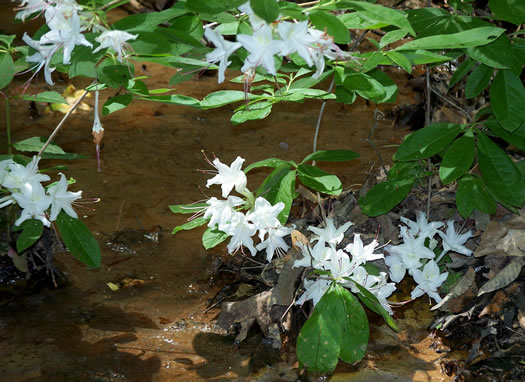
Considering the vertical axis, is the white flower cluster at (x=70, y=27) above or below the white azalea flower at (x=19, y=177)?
above

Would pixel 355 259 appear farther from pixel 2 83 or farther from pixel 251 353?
pixel 2 83

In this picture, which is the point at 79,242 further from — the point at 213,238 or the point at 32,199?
the point at 213,238

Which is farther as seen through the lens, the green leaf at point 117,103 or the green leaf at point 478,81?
the green leaf at point 478,81

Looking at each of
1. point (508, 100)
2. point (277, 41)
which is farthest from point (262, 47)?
point (508, 100)

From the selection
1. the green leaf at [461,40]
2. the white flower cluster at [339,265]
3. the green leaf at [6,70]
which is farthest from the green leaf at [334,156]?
the green leaf at [6,70]

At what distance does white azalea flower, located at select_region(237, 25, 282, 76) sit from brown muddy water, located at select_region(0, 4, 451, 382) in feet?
3.83

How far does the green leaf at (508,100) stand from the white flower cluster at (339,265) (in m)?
0.56

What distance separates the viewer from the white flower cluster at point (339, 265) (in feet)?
6.89

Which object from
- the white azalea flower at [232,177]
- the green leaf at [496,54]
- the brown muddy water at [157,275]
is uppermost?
the green leaf at [496,54]

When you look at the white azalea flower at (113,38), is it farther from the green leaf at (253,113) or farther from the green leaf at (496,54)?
the green leaf at (496,54)

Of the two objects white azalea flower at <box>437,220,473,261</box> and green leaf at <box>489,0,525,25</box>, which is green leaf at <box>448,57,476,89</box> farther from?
white azalea flower at <box>437,220,473,261</box>

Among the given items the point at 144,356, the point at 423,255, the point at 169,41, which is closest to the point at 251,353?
the point at 144,356

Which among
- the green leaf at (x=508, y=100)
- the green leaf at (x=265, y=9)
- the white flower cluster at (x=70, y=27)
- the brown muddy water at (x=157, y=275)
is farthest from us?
the brown muddy water at (x=157, y=275)

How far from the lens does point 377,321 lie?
253 centimetres
